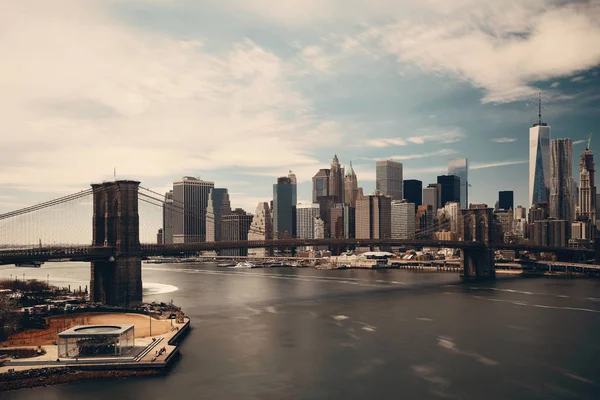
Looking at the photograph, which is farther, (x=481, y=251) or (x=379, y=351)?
(x=481, y=251)

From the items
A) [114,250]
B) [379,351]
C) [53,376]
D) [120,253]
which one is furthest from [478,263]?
[53,376]

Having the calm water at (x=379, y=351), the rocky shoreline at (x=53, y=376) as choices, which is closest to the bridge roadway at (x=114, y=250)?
the calm water at (x=379, y=351)

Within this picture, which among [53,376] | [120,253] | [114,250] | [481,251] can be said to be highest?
[114,250]

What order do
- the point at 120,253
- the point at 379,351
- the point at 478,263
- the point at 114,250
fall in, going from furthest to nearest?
the point at 478,263 → the point at 114,250 → the point at 120,253 → the point at 379,351

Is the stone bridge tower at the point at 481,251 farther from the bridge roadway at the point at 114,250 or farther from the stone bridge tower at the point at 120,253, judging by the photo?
the stone bridge tower at the point at 120,253

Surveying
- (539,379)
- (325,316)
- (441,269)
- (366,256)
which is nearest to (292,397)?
(539,379)

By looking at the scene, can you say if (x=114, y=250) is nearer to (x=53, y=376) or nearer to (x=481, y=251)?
(x=53, y=376)
